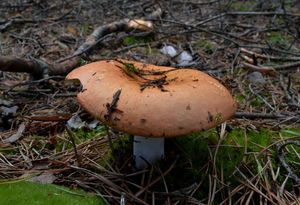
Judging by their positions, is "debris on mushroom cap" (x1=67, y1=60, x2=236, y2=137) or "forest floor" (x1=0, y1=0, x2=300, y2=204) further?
"forest floor" (x1=0, y1=0, x2=300, y2=204)

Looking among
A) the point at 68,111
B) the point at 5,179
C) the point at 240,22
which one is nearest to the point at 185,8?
the point at 240,22

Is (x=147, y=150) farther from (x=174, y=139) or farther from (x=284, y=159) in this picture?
(x=284, y=159)

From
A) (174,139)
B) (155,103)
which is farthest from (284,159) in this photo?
(155,103)

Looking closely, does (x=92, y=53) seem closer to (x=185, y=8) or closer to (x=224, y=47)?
(x=224, y=47)

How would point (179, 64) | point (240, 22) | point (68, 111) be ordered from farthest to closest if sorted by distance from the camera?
point (240, 22), point (179, 64), point (68, 111)

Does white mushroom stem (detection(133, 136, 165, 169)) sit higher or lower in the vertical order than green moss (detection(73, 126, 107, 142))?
higher

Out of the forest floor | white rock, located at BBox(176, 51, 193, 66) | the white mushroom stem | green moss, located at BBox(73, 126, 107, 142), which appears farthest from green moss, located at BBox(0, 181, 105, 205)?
white rock, located at BBox(176, 51, 193, 66)

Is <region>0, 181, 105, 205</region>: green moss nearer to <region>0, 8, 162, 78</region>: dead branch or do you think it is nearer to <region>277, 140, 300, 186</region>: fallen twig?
<region>277, 140, 300, 186</region>: fallen twig
